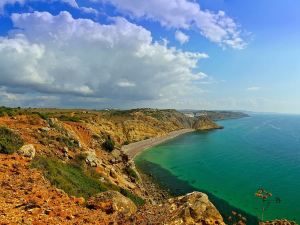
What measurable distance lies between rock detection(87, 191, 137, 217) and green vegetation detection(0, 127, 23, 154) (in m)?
14.7

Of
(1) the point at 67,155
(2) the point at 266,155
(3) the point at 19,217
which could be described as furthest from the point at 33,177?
(2) the point at 266,155

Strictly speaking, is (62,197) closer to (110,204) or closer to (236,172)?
(110,204)

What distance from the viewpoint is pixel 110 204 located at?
52.0 ft

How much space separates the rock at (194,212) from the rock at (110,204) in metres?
2.63

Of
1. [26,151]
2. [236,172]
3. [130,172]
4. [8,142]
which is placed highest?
[8,142]

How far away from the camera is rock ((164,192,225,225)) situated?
13461 mm

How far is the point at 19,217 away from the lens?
1403 centimetres

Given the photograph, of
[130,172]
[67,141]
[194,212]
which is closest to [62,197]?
[194,212]

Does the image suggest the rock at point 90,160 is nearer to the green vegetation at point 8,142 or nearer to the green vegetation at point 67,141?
the green vegetation at point 67,141

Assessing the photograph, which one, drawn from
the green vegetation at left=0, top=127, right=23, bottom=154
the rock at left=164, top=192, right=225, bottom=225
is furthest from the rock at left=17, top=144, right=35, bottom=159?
the rock at left=164, top=192, right=225, bottom=225

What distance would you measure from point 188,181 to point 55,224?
187 ft

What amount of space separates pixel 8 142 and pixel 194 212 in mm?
22592

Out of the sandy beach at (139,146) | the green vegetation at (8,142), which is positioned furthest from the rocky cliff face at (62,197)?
the sandy beach at (139,146)

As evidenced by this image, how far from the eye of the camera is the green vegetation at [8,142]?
27.3m
